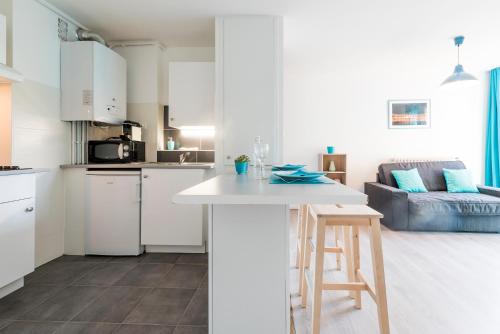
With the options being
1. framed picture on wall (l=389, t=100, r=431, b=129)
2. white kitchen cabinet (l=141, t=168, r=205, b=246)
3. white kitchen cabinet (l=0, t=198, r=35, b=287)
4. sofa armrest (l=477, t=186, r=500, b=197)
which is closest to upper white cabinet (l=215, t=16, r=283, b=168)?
white kitchen cabinet (l=141, t=168, r=205, b=246)

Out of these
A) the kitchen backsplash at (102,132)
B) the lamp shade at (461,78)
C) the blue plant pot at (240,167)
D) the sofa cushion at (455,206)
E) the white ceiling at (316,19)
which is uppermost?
the white ceiling at (316,19)

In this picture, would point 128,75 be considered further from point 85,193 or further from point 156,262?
point 156,262

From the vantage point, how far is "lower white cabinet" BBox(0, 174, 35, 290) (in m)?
2.01

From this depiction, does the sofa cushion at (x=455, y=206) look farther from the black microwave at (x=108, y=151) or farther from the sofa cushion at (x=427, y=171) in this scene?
the black microwave at (x=108, y=151)

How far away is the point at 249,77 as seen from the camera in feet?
9.82

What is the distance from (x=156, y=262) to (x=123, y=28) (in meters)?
2.61

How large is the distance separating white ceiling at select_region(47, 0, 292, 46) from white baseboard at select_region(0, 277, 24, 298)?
2513 millimetres

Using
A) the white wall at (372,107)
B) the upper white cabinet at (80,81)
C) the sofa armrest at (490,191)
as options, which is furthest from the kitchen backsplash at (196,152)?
the sofa armrest at (490,191)

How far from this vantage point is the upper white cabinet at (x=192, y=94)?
10.6ft

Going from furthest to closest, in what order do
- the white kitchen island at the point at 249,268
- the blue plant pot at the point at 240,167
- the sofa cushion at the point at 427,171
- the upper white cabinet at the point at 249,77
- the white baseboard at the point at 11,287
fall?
the sofa cushion at the point at 427,171 < the upper white cabinet at the point at 249,77 < the white baseboard at the point at 11,287 < the blue plant pot at the point at 240,167 < the white kitchen island at the point at 249,268

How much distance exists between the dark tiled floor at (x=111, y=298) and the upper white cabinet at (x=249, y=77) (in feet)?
4.69

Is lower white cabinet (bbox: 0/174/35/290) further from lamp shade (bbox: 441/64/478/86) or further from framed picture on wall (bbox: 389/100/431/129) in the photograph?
framed picture on wall (bbox: 389/100/431/129)

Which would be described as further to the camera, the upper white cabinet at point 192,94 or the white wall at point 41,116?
the upper white cabinet at point 192,94

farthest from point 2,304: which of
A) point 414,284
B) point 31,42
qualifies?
point 414,284
